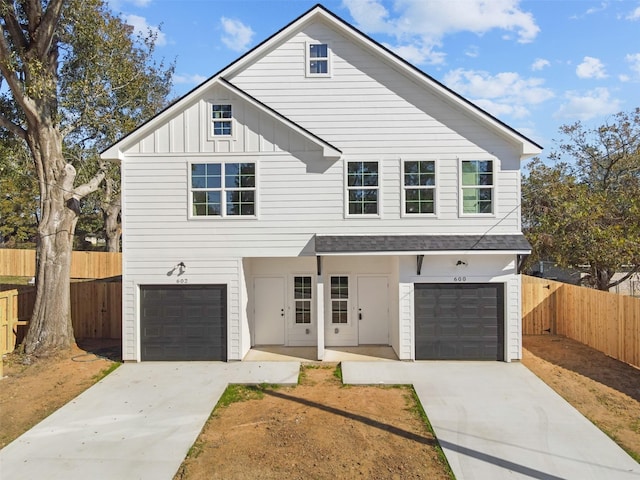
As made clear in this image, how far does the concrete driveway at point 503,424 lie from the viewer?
17.9 ft

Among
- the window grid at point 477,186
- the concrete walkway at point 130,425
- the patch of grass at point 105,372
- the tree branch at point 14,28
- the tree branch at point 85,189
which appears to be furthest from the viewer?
the tree branch at point 85,189

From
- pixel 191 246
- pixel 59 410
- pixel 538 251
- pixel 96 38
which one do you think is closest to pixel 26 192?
pixel 96 38

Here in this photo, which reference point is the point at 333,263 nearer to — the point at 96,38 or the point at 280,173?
the point at 280,173

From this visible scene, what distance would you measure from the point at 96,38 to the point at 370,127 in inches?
364

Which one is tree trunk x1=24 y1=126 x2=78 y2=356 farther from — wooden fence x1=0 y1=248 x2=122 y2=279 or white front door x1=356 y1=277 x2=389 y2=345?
wooden fence x1=0 y1=248 x2=122 y2=279

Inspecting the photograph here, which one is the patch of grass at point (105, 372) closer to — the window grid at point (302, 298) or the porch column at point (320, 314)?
the window grid at point (302, 298)

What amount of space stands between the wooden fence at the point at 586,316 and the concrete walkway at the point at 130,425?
8389 mm

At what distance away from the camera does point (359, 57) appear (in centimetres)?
1064

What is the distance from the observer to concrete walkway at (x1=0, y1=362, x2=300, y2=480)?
5543mm

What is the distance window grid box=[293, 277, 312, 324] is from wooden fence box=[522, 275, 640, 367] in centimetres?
738

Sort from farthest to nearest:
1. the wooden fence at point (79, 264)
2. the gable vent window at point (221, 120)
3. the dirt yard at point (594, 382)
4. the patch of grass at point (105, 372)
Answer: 1. the wooden fence at point (79, 264)
2. the gable vent window at point (221, 120)
3. the patch of grass at point (105, 372)
4. the dirt yard at point (594, 382)

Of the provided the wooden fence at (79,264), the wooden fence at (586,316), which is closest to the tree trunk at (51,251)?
the wooden fence at (586,316)

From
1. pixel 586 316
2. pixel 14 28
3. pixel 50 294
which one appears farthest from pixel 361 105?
pixel 50 294

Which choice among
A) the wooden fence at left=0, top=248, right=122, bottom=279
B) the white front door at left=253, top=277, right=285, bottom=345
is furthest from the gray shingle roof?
the wooden fence at left=0, top=248, right=122, bottom=279
